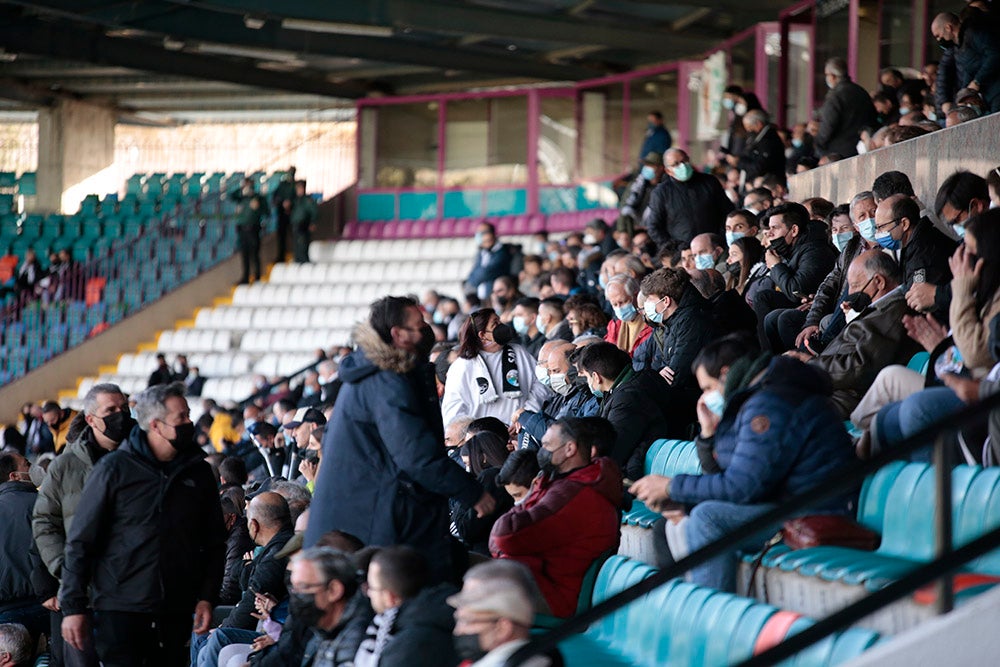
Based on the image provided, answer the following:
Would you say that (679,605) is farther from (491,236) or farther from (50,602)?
(491,236)

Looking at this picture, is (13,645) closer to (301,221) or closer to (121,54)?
(301,221)

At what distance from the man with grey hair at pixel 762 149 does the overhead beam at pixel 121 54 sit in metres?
12.6

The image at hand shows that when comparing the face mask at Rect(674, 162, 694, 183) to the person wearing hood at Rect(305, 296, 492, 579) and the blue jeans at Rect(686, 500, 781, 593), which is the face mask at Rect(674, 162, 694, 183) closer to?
the person wearing hood at Rect(305, 296, 492, 579)

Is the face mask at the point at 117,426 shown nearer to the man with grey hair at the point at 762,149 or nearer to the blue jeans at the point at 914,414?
the blue jeans at the point at 914,414

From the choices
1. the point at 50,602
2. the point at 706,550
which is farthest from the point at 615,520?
the point at 50,602

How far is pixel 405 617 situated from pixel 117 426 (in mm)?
2127

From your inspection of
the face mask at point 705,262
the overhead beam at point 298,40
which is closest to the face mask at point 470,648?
the face mask at point 705,262

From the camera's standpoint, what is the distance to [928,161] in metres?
8.60

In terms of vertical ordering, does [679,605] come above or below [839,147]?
below

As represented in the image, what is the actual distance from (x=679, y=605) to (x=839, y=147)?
25.4 feet

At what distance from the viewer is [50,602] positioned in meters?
6.07

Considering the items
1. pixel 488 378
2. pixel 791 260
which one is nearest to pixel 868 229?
pixel 791 260

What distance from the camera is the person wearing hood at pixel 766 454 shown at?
4395 mm

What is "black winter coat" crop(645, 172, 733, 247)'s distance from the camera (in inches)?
434
